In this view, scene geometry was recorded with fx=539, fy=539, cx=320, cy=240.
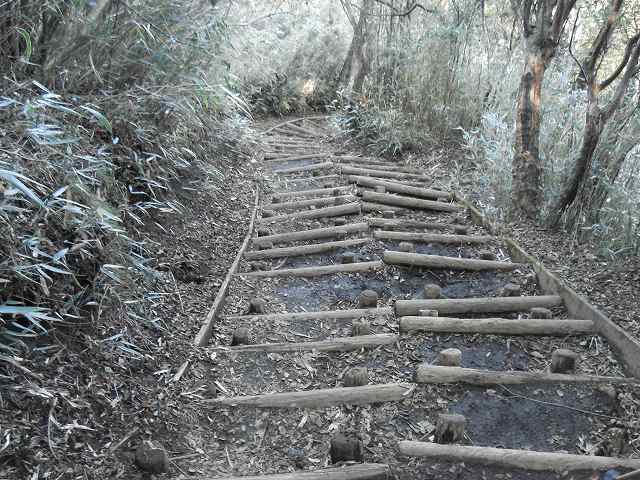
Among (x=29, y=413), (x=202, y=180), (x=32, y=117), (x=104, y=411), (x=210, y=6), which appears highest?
(x=210, y=6)

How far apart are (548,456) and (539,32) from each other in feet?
11.3

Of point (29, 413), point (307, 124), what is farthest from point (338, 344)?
point (307, 124)

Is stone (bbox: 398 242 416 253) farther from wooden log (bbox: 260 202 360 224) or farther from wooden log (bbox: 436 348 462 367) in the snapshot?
wooden log (bbox: 436 348 462 367)

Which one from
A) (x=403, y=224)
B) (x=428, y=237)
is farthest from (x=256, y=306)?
(x=403, y=224)

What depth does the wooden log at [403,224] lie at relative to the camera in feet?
14.4

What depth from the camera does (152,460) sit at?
195cm

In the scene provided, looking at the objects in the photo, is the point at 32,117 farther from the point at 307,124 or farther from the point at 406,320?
the point at 307,124

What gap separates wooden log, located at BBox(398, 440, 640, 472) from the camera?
197 cm

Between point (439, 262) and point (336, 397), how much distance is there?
1.58 meters

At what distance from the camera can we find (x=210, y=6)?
4.54 metres

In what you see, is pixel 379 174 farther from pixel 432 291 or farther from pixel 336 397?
pixel 336 397

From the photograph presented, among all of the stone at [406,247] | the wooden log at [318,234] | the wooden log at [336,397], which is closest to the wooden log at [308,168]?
the wooden log at [318,234]

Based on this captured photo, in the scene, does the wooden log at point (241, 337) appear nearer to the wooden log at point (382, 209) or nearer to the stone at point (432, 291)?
the stone at point (432, 291)

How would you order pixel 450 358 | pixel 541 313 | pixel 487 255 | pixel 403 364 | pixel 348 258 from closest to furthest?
pixel 450 358 → pixel 403 364 → pixel 541 313 → pixel 348 258 → pixel 487 255
